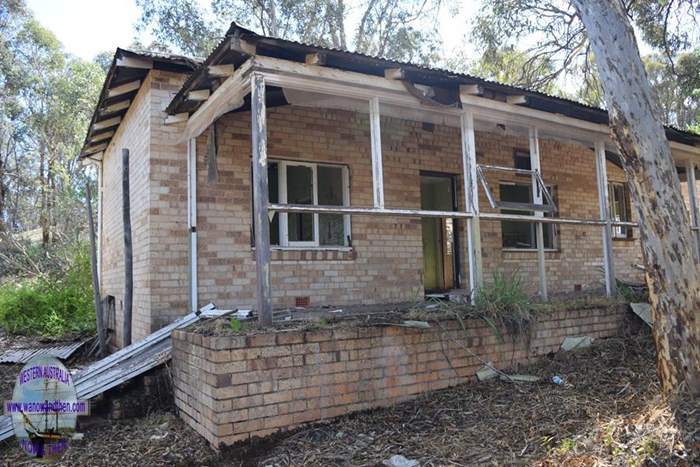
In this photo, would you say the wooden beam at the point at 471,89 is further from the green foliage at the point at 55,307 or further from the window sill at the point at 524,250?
the green foliage at the point at 55,307

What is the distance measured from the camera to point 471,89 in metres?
6.47

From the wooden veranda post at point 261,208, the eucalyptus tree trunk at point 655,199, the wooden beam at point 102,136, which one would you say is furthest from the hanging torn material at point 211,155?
the eucalyptus tree trunk at point 655,199

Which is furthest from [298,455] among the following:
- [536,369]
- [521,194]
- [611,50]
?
[521,194]

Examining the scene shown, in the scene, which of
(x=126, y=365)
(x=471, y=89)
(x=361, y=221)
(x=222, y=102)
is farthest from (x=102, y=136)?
(x=471, y=89)

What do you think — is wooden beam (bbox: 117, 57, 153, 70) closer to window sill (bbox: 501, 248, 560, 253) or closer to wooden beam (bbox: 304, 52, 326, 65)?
wooden beam (bbox: 304, 52, 326, 65)

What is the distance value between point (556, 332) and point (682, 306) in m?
2.23

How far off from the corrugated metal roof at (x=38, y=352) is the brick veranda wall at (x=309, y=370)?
4.46 meters

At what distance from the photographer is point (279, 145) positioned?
7.82 m

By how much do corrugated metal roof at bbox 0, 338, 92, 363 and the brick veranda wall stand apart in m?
4.46

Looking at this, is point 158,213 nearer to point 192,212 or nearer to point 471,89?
point 192,212

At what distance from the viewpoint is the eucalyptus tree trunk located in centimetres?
431

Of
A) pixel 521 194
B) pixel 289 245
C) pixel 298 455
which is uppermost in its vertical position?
pixel 521 194

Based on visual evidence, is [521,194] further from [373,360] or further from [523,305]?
[373,360]

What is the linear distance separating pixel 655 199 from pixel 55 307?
12.4 metres
